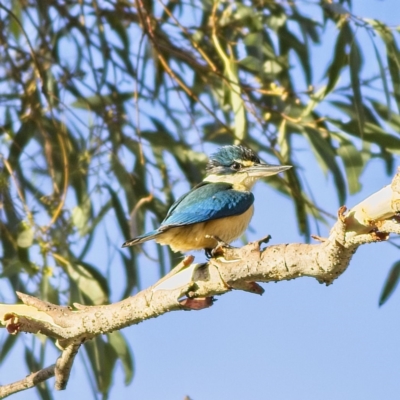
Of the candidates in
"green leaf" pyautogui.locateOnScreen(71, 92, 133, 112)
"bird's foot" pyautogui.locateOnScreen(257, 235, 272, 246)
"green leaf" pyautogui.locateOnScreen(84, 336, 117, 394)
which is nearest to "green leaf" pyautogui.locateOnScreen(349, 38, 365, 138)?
"green leaf" pyautogui.locateOnScreen(71, 92, 133, 112)

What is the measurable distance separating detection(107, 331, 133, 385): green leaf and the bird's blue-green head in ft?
2.04

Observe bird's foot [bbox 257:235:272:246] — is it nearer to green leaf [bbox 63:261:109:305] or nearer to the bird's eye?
the bird's eye

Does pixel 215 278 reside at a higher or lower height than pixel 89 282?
lower

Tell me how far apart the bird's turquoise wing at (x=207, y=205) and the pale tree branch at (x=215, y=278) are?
1.99 feet

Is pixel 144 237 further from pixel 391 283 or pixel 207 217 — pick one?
pixel 391 283

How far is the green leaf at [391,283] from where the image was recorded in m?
2.48

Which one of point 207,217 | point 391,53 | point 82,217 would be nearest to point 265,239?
point 207,217

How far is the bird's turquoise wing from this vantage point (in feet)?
7.73

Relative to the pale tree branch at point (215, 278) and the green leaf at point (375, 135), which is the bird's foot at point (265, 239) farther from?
the green leaf at point (375, 135)

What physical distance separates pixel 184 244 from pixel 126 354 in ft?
2.15

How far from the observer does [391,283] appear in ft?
8.16

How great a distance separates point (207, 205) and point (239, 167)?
39cm

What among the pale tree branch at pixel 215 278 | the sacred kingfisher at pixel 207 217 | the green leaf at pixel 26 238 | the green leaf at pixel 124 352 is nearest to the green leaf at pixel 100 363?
the green leaf at pixel 124 352

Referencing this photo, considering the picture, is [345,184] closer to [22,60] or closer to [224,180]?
[224,180]
